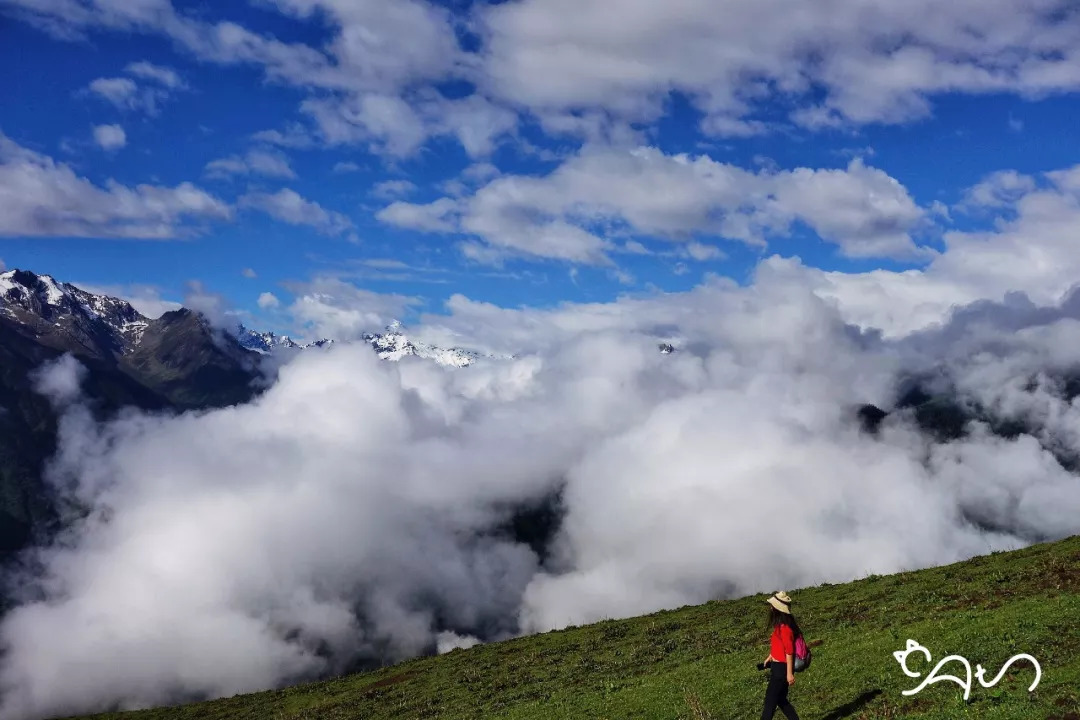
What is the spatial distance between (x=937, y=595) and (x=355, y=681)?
5829 cm

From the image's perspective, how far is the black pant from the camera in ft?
80.5

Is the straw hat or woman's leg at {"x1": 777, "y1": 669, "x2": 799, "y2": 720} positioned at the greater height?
the straw hat

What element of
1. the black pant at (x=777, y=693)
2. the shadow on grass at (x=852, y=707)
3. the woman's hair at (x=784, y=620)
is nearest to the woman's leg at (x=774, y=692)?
the black pant at (x=777, y=693)

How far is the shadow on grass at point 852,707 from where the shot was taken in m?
28.2

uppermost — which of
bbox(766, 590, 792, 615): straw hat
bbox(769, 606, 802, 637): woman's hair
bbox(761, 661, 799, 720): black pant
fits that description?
bbox(766, 590, 792, 615): straw hat

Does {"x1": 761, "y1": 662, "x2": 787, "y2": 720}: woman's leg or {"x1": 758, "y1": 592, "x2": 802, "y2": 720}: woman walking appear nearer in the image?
{"x1": 758, "y1": 592, "x2": 802, "y2": 720}: woman walking

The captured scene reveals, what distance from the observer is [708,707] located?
35562 mm

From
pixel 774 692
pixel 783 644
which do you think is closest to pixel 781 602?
pixel 783 644

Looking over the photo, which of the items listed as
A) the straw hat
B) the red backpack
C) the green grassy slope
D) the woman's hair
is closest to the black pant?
the red backpack

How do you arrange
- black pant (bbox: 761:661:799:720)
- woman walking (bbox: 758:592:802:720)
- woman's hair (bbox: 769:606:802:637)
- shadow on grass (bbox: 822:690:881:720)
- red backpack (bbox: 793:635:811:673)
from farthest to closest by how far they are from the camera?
shadow on grass (bbox: 822:690:881:720)
woman's hair (bbox: 769:606:802:637)
black pant (bbox: 761:661:799:720)
woman walking (bbox: 758:592:802:720)
red backpack (bbox: 793:635:811:673)

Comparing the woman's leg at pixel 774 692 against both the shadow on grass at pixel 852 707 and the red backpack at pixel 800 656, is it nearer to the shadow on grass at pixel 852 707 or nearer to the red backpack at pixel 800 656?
the red backpack at pixel 800 656

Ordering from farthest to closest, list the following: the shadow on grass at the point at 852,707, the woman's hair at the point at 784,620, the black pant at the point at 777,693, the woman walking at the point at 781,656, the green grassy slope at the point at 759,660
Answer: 1. the green grassy slope at the point at 759,660
2. the shadow on grass at the point at 852,707
3. the woman's hair at the point at 784,620
4. the black pant at the point at 777,693
5. the woman walking at the point at 781,656

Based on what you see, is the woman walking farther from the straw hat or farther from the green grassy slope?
the green grassy slope

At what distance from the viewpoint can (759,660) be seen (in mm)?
43656
